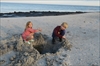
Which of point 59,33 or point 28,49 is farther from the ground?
point 59,33

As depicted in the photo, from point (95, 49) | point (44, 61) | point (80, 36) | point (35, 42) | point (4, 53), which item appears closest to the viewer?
point (44, 61)

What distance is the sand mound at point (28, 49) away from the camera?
6.30m

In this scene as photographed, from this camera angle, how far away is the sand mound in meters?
6.30

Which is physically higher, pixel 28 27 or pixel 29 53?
pixel 28 27

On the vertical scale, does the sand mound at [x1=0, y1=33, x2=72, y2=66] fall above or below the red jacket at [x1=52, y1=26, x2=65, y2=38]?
below

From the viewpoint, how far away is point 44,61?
6.38 metres

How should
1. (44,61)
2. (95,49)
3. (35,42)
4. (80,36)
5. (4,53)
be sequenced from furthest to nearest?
(80,36) < (35,42) < (95,49) < (4,53) < (44,61)

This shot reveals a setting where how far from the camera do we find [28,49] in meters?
6.96

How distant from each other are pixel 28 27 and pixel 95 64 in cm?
285

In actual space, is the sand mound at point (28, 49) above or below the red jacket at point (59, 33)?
below

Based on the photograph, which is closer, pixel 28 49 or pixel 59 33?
pixel 28 49

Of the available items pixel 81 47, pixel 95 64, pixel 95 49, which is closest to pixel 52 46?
pixel 81 47

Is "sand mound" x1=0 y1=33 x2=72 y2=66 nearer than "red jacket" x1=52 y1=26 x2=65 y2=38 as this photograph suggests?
Yes

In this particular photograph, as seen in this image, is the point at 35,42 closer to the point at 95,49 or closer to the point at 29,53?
the point at 29,53
